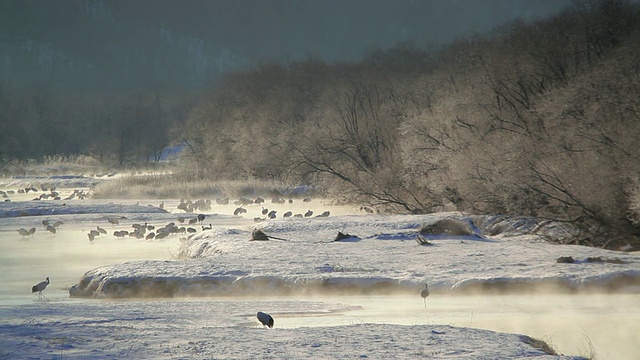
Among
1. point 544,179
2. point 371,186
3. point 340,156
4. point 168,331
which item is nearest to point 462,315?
point 168,331

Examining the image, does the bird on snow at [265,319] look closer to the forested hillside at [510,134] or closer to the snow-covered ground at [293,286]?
the snow-covered ground at [293,286]

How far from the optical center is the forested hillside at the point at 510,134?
25.7 metres

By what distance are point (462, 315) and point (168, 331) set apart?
5035 mm

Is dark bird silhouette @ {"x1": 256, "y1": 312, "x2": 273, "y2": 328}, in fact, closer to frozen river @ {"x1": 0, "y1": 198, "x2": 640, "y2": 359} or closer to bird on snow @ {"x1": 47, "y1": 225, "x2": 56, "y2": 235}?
frozen river @ {"x1": 0, "y1": 198, "x2": 640, "y2": 359}

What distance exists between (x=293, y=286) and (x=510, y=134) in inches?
557

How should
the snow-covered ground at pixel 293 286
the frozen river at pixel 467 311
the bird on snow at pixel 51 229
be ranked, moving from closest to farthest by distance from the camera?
1. the snow-covered ground at pixel 293 286
2. the frozen river at pixel 467 311
3. the bird on snow at pixel 51 229

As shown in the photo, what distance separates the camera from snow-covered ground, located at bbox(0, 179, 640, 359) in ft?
38.9

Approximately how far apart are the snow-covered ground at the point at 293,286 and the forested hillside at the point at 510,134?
1434mm

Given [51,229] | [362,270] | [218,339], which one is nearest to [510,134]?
[362,270]

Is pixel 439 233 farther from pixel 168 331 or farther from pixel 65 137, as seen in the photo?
pixel 65 137

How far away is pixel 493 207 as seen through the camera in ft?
102

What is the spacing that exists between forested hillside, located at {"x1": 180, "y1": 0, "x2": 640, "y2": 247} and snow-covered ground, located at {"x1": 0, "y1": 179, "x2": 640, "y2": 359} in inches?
56.4

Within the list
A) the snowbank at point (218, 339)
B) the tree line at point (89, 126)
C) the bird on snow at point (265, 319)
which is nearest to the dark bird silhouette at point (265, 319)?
the bird on snow at point (265, 319)

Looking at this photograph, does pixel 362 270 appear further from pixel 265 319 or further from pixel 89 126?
pixel 89 126
